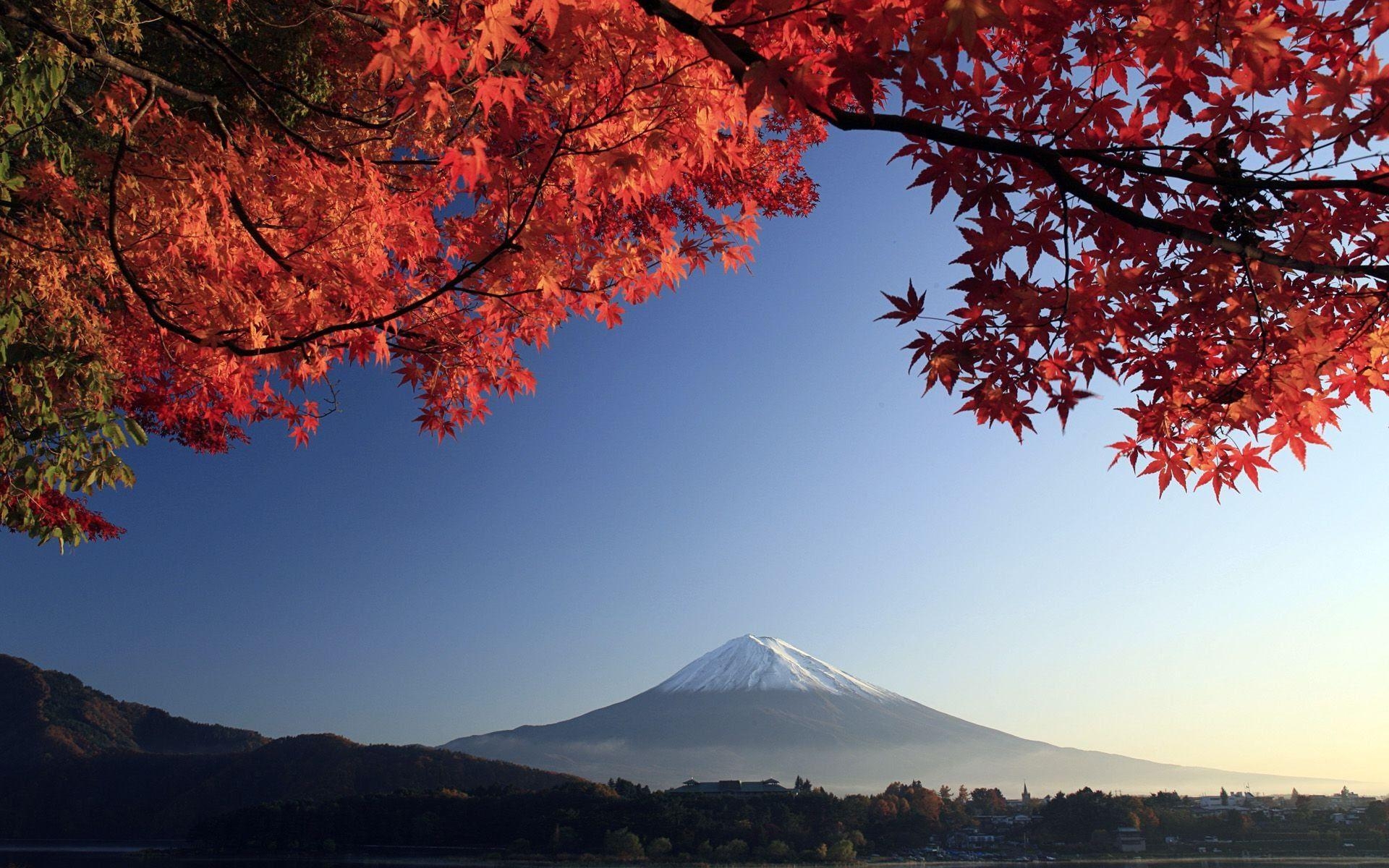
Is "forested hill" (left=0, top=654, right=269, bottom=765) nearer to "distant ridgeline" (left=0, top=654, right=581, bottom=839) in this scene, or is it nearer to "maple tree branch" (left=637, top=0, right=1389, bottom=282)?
"distant ridgeline" (left=0, top=654, right=581, bottom=839)

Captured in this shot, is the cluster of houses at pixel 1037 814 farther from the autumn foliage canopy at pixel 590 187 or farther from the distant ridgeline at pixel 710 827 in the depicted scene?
the autumn foliage canopy at pixel 590 187

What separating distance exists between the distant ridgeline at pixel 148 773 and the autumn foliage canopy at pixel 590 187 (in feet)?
109

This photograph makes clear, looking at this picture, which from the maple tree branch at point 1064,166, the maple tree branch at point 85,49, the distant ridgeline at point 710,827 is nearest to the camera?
the maple tree branch at point 1064,166

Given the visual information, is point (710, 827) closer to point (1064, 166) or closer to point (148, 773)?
point (148, 773)

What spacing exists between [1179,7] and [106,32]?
4.76 m

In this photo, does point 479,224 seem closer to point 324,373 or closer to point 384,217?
point 384,217

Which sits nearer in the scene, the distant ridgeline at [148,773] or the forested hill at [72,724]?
the distant ridgeline at [148,773]

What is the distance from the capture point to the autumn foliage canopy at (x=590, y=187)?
79.0 inches

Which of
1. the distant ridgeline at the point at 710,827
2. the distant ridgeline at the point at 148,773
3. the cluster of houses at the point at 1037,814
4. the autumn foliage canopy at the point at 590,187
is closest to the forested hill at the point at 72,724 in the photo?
the distant ridgeline at the point at 148,773

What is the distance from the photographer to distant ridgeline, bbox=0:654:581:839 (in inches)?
1428

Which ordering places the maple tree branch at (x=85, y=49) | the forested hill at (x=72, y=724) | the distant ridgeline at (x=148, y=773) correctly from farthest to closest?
1. the forested hill at (x=72, y=724)
2. the distant ridgeline at (x=148, y=773)
3. the maple tree branch at (x=85, y=49)

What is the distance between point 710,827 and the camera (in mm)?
29203

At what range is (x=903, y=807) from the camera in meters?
35.8

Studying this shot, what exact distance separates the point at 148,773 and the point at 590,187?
160ft
